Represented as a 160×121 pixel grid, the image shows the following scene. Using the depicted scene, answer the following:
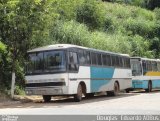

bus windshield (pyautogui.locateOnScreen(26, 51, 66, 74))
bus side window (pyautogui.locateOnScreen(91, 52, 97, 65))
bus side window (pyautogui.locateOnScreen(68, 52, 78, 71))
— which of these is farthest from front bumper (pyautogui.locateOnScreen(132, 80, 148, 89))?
bus windshield (pyautogui.locateOnScreen(26, 51, 66, 74))

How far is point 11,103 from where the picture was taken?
23734mm

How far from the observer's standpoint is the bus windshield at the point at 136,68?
3594 centimetres

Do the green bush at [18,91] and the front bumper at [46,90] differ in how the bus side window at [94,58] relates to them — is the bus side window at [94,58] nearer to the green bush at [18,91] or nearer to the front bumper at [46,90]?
the front bumper at [46,90]

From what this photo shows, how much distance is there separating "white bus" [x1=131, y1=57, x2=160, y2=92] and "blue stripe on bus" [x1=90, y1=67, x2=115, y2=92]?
6.36 metres

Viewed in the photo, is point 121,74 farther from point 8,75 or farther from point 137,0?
point 137,0

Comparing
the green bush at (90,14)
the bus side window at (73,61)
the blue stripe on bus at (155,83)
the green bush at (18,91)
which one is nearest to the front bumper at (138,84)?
the blue stripe on bus at (155,83)

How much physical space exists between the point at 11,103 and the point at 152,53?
32803 mm

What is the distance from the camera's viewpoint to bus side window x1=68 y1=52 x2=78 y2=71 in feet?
79.1

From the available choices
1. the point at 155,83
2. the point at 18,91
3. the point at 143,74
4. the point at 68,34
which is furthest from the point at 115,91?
the point at 155,83

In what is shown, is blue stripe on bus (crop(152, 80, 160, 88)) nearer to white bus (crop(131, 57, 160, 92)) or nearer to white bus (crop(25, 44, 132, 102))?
white bus (crop(131, 57, 160, 92))

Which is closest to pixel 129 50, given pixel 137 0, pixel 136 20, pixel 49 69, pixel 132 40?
pixel 132 40

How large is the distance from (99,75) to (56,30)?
868 cm

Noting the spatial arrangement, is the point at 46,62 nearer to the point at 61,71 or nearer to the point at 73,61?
the point at 61,71

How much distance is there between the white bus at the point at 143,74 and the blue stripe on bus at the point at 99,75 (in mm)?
6358
